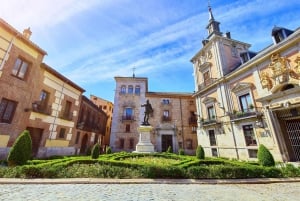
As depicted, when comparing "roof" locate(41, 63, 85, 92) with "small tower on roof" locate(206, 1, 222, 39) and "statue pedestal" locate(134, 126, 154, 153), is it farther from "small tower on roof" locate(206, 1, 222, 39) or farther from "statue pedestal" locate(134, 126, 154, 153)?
"small tower on roof" locate(206, 1, 222, 39)

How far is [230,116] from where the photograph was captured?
17.2m

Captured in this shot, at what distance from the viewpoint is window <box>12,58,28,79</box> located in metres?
12.3

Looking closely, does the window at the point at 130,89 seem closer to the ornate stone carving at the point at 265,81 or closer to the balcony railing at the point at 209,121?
the balcony railing at the point at 209,121

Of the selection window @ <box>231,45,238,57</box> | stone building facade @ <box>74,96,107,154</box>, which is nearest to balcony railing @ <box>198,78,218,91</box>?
window @ <box>231,45,238,57</box>

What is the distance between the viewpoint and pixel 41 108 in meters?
14.8

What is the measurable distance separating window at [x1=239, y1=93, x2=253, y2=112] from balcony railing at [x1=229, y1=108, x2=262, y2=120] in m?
0.31

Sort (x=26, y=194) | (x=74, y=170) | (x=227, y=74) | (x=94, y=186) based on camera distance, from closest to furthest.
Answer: (x=26, y=194) < (x=94, y=186) < (x=74, y=170) < (x=227, y=74)

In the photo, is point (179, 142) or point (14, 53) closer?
point (14, 53)

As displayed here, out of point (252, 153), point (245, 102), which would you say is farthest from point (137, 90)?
point (252, 153)

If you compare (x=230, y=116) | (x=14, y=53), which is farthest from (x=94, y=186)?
(x=230, y=116)

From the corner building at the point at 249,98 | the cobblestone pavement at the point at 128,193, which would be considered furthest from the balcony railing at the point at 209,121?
the cobblestone pavement at the point at 128,193

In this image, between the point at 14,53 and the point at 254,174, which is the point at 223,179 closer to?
the point at 254,174

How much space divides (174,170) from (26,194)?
5.38 metres

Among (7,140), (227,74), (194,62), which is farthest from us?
(194,62)
